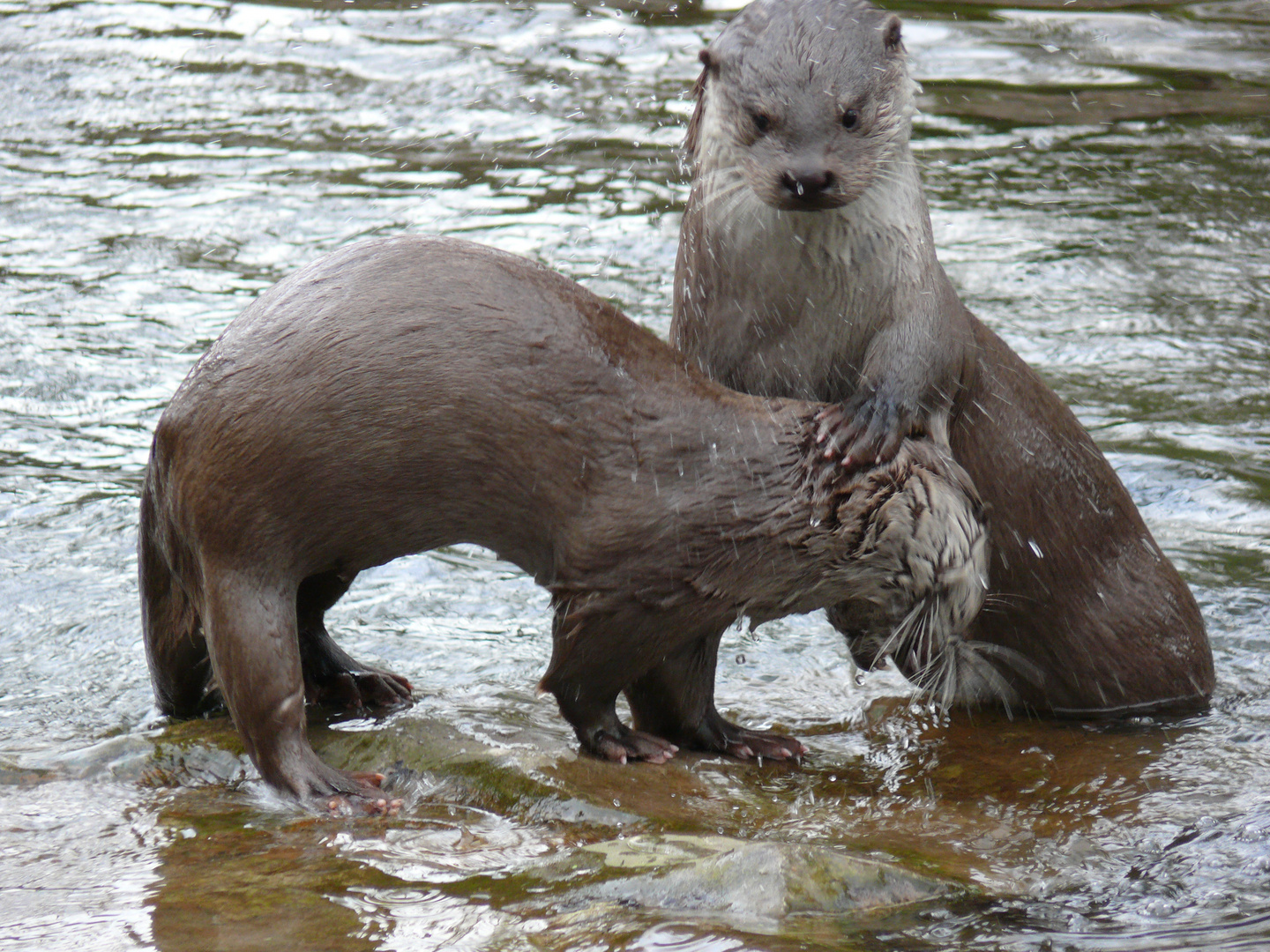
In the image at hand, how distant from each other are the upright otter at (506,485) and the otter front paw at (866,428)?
32 mm

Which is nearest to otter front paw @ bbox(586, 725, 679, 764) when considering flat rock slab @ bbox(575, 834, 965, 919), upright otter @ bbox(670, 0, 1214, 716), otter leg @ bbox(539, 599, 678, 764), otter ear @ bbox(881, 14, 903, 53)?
otter leg @ bbox(539, 599, 678, 764)

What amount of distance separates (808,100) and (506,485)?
1050 mm

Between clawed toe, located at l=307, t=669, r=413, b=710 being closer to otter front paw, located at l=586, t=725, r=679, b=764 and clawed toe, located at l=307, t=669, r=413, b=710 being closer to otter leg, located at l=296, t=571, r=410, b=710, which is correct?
otter leg, located at l=296, t=571, r=410, b=710

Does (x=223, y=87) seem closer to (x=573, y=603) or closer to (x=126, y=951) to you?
(x=573, y=603)

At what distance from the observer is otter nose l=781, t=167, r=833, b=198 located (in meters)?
3.24

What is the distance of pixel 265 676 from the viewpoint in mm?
2922

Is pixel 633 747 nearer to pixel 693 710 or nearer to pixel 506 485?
pixel 693 710

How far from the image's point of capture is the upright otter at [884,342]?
Result: 11.1ft

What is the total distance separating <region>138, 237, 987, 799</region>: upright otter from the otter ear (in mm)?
931

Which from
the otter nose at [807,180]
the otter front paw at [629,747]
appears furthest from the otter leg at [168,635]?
the otter nose at [807,180]

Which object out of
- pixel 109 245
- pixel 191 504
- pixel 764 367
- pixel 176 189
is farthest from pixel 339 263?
pixel 176 189

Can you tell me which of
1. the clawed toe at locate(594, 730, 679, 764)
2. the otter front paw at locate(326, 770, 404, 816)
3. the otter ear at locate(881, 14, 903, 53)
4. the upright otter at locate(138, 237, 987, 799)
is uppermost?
the otter ear at locate(881, 14, 903, 53)

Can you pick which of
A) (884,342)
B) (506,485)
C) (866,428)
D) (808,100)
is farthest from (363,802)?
(808,100)

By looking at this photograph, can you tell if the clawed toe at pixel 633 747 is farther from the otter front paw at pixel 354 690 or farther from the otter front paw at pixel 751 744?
the otter front paw at pixel 354 690
